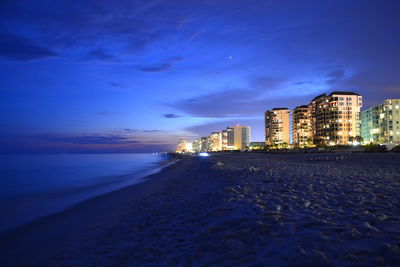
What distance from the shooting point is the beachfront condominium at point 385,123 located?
Answer: 13225 cm

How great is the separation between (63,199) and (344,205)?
60.6ft

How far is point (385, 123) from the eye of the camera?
5384 inches

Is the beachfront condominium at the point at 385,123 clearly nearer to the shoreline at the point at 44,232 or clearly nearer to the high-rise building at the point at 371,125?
the high-rise building at the point at 371,125

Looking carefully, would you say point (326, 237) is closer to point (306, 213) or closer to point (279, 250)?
point (279, 250)

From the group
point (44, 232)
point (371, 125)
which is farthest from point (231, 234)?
point (371, 125)

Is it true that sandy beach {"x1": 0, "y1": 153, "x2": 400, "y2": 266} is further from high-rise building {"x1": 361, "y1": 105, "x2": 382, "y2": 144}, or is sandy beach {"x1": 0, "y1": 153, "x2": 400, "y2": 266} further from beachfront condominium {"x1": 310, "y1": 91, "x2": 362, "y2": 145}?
beachfront condominium {"x1": 310, "y1": 91, "x2": 362, "y2": 145}

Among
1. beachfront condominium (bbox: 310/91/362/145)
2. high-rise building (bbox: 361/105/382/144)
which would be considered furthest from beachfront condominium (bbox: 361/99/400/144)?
beachfront condominium (bbox: 310/91/362/145)

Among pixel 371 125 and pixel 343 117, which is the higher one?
pixel 343 117

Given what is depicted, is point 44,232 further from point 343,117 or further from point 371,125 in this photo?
point 343,117

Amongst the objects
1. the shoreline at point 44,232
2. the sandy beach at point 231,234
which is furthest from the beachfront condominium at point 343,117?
the shoreline at point 44,232

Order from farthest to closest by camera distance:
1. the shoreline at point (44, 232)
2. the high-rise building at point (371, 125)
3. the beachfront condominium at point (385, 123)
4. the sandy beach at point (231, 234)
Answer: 1. the high-rise building at point (371, 125)
2. the beachfront condominium at point (385, 123)
3. the shoreline at point (44, 232)
4. the sandy beach at point (231, 234)

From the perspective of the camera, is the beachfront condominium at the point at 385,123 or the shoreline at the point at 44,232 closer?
the shoreline at the point at 44,232

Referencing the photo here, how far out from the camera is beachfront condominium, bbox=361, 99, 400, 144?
434ft

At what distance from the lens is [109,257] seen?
19.6 ft
